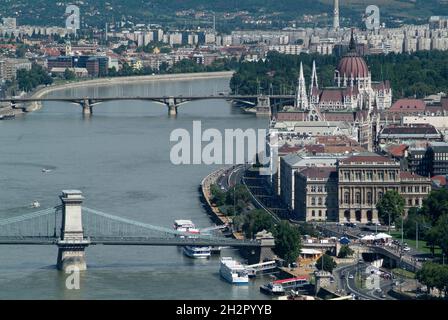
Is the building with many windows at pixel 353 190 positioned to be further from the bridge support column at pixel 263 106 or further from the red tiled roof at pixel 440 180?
the bridge support column at pixel 263 106

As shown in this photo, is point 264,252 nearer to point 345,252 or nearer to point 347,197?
point 345,252

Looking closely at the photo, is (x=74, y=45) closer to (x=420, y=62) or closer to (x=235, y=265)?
(x=420, y=62)

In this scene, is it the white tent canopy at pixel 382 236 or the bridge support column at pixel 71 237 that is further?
the white tent canopy at pixel 382 236

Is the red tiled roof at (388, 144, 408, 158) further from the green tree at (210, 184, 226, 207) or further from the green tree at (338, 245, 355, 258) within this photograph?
the green tree at (338, 245, 355, 258)

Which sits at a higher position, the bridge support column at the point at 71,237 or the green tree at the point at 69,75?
the bridge support column at the point at 71,237

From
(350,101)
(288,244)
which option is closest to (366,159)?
(288,244)

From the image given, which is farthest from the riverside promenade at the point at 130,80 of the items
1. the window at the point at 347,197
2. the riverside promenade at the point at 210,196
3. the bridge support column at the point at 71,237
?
the bridge support column at the point at 71,237
